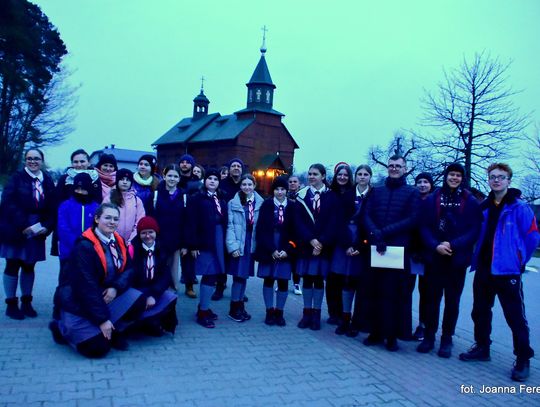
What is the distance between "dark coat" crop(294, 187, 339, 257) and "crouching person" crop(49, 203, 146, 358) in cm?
229

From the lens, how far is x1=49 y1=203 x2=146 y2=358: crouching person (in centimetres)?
448

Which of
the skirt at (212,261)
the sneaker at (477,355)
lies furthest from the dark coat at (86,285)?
the sneaker at (477,355)

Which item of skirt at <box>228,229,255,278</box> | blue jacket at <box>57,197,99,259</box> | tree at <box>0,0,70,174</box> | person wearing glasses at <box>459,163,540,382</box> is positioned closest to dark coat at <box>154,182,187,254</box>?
skirt at <box>228,229,255,278</box>

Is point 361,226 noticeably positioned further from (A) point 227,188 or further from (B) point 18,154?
(B) point 18,154

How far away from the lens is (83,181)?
5.39 meters

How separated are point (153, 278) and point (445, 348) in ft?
12.1

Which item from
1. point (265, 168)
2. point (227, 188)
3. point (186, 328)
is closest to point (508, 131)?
point (227, 188)

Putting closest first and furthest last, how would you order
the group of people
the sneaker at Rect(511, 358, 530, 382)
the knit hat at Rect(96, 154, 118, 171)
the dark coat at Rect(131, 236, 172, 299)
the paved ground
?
the paved ground < the sneaker at Rect(511, 358, 530, 382) < the group of people < the dark coat at Rect(131, 236, 172, 299) < the knit hat at Rect(96, 154, 118, 171)

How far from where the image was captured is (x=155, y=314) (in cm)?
500

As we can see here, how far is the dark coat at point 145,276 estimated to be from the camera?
5160 millimetres

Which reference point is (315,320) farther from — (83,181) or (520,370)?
(83,181)

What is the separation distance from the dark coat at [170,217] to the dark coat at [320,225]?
1.70 meters

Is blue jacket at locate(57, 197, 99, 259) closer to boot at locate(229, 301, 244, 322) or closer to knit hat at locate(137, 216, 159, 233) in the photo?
knit hat at locate(137, 216, 159, 233)

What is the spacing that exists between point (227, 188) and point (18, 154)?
86.6 feet
